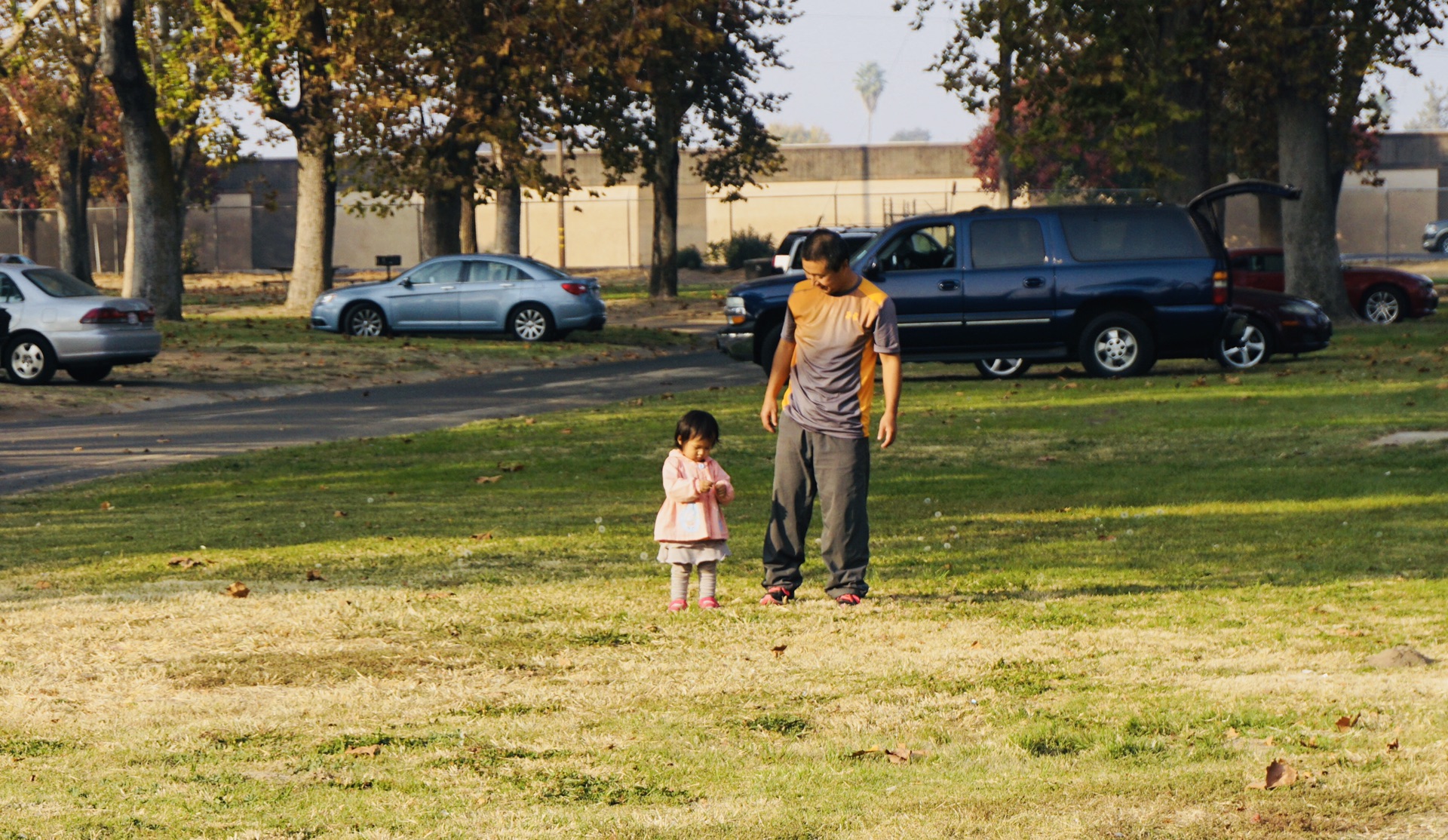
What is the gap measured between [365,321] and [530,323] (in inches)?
109

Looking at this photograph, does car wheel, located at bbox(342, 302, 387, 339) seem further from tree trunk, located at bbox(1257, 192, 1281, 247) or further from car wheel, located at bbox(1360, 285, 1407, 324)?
tree trunk, located at bbox(1257, 192, 1281, 247)

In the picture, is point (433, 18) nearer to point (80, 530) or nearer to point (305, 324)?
point (305, 324)

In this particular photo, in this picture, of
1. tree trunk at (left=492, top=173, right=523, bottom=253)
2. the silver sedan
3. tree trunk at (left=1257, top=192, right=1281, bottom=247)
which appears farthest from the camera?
tree trunk at (left=492, top=173, right=523, bottom=253)

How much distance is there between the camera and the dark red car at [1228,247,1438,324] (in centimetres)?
3331

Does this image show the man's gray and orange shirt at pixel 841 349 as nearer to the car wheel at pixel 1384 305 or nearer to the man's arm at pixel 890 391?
the man's arm at pixel 890 391

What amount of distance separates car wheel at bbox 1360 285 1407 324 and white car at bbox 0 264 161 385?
21377 millimetres

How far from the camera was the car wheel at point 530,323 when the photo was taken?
3159 centimetres

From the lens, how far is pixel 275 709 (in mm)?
6398

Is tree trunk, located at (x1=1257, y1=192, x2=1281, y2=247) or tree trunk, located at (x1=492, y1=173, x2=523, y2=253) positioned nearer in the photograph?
tree trunk, located at (x1=1257, y1=192, x2=1281, y2=247)

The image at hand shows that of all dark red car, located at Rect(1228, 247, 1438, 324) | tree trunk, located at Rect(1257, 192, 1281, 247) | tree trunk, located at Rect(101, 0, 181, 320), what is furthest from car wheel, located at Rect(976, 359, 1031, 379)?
tree trunk, located at Rect(1257, 192, 1281, 247)

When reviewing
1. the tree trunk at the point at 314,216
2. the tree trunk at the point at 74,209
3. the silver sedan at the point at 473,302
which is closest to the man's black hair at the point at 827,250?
the silver sedan at the point at 473,302

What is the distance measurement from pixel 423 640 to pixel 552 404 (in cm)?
1413

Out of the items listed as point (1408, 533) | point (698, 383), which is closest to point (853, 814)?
A: point (1408, 533)

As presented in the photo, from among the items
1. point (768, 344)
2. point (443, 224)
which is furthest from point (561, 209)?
point (768, 344)
